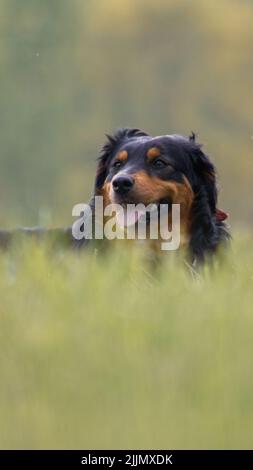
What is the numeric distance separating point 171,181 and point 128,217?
0.41 m

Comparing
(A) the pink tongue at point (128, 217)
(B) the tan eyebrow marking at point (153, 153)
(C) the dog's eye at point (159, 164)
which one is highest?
(B) the tan eyebrow marking at point (153, 153)

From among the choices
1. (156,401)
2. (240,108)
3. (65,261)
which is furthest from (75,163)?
(156,401)

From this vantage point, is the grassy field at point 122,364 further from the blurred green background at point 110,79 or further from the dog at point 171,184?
the blurred green background at point 110,79

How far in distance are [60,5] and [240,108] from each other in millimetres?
7375

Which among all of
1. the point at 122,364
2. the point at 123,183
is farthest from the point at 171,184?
the point at 122,364

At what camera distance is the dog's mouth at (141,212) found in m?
7.53

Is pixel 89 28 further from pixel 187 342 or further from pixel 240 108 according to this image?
pixel 187 342

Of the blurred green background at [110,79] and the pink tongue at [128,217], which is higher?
the blurred green background at [110,79]

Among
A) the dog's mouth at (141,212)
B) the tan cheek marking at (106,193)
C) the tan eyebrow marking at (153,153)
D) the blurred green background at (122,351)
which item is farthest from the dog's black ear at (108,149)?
the blurred green background at (122,351)

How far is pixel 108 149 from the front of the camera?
8.14 meters

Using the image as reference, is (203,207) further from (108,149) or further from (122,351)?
(122,351)

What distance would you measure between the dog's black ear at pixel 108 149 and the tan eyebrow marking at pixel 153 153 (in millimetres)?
361

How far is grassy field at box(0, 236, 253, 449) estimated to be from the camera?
11.6 ft

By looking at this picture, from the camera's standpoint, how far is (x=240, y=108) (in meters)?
30.3
